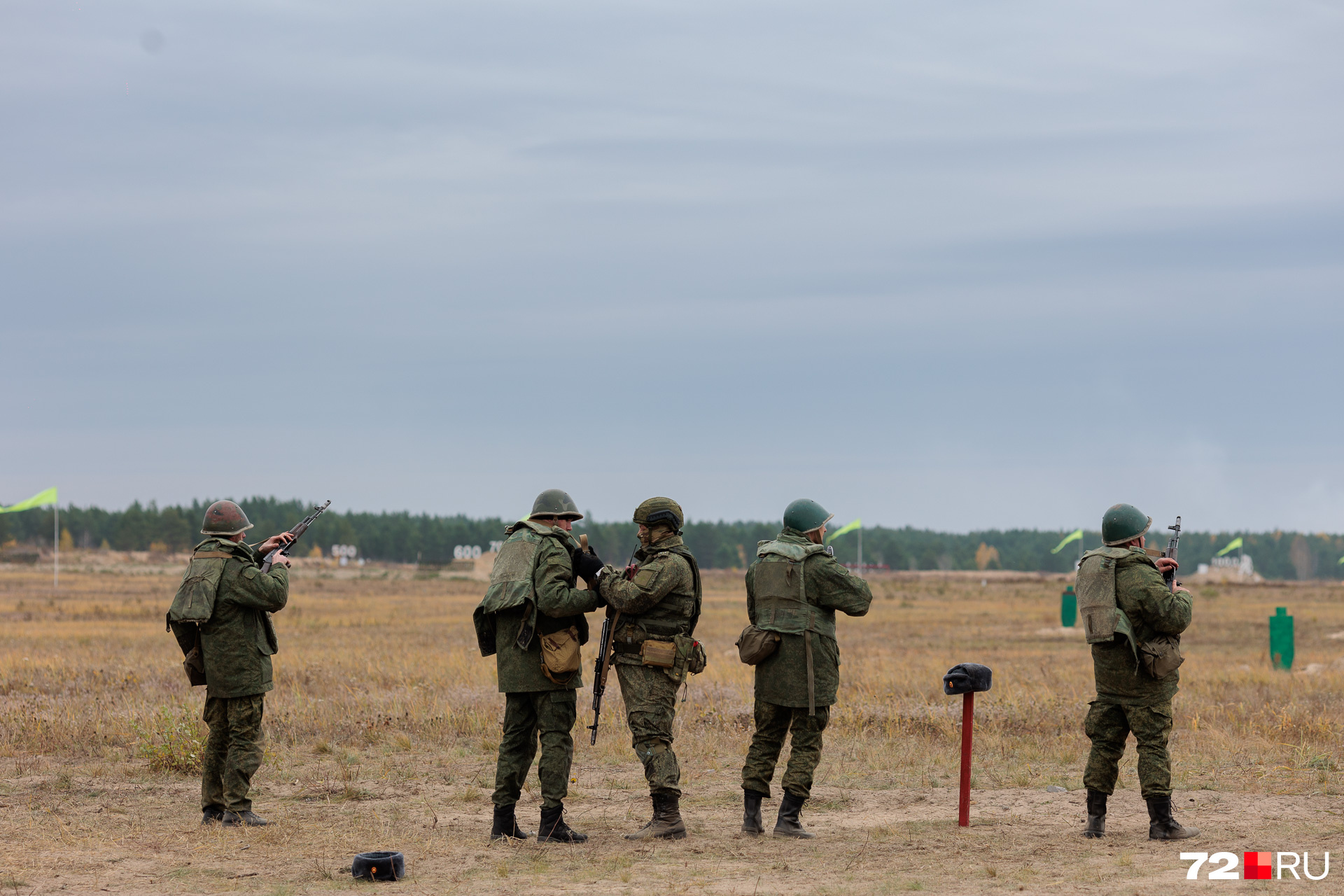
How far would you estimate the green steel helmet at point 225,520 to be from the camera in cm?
943

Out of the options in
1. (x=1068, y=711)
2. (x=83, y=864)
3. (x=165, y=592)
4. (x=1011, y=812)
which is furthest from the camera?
(x=165, y=592)

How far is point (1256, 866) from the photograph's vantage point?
7.76 metres

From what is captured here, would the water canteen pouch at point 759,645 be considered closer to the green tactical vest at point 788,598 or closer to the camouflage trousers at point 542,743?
the green tactical vest at point 788,598

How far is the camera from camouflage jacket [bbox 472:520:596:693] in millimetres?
8531

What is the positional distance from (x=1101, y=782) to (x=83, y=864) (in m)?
6.56

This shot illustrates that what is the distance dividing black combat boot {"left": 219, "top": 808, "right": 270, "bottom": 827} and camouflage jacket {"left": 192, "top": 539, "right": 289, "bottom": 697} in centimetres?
83

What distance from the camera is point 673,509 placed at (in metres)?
8.85

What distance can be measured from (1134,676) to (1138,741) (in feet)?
1.56

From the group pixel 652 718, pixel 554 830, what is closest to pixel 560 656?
pixel 652 718

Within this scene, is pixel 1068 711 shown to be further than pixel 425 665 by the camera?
No

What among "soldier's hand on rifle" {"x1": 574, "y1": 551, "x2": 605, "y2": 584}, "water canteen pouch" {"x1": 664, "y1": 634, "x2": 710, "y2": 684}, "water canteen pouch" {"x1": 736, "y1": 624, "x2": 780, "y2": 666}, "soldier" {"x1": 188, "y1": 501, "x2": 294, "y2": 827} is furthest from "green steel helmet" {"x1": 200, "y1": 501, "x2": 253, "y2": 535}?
"water canteen pouch" {"x1": 736, "y1": 624, "x2": 780, "y2": 666}

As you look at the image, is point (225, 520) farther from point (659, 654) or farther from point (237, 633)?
point (659, 654)

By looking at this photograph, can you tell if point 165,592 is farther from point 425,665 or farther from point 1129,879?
point 1129,879

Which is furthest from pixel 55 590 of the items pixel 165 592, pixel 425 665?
pixel 425 665
